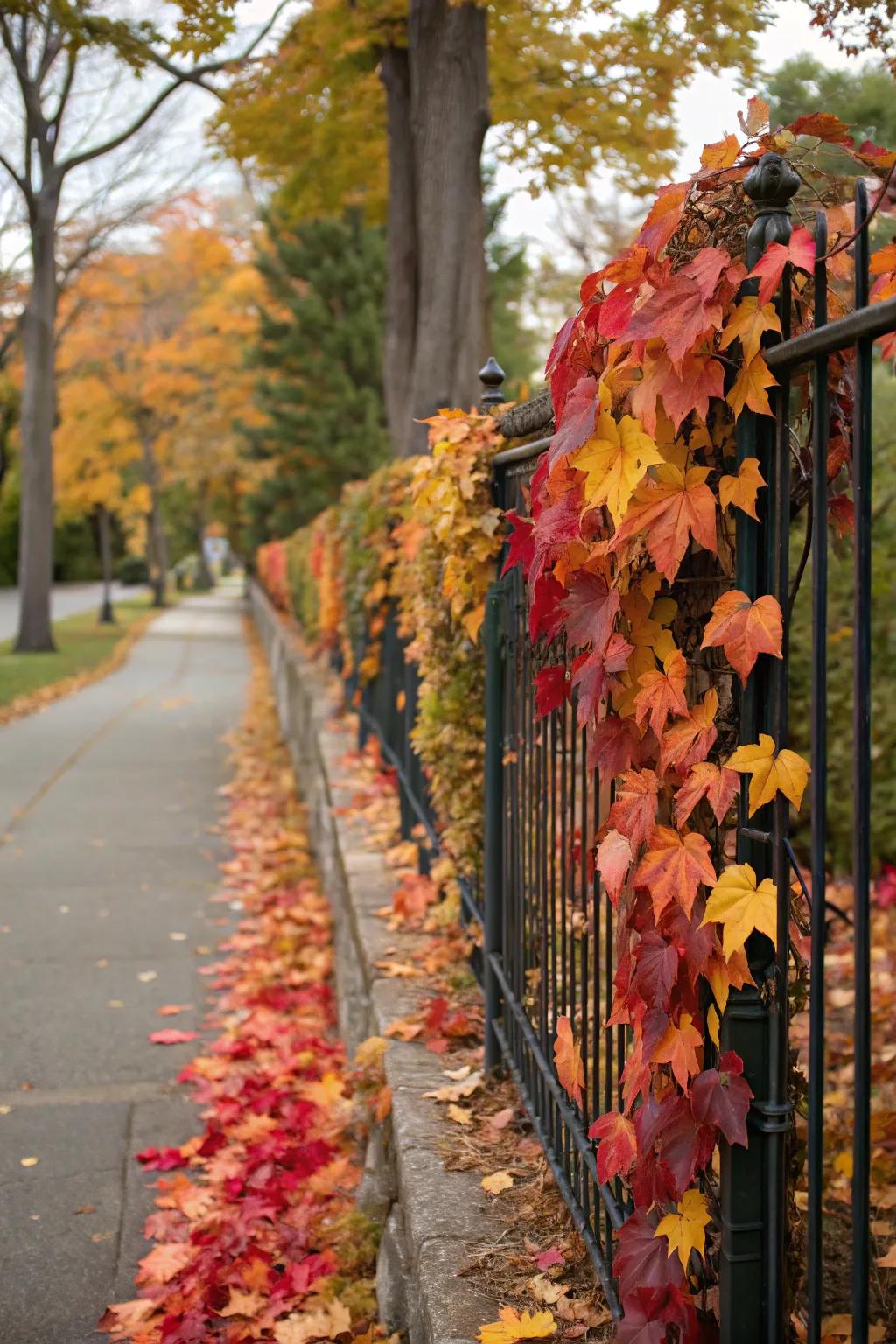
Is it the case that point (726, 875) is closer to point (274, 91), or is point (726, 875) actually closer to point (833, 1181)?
point (833, 1181)

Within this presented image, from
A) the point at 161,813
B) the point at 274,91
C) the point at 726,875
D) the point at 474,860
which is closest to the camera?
the point at 726,875

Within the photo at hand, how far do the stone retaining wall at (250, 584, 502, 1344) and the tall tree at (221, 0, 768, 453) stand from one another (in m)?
4.47

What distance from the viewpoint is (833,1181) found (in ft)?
11.0

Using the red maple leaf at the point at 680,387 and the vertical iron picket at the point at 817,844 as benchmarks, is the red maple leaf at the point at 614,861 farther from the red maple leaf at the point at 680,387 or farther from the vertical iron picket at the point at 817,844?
the red maple leaf at the point at 680,387

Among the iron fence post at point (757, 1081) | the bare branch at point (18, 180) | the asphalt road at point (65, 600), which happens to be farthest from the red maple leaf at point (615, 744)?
the asphalt road at point (65, 600)

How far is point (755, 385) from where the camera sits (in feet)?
5.06

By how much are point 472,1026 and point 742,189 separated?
2426 millimetres

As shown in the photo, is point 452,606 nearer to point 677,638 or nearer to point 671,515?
point 677,638

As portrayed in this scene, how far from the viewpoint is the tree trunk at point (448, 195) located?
787 centimetres

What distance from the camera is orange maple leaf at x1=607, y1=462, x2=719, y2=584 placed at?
5.31 ft

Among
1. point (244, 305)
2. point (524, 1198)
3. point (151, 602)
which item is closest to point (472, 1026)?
point (524, 1198)

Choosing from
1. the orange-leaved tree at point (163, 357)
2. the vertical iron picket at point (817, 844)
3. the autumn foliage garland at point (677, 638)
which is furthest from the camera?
the orange-leaved tree at point (163, 357)

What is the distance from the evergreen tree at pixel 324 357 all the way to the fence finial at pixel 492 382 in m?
18.8

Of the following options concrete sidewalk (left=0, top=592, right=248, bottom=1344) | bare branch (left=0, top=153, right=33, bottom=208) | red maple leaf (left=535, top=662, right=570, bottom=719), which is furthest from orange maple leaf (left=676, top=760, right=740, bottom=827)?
bare branch (left=0, top=153, right=33, bottom=208)
